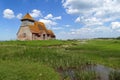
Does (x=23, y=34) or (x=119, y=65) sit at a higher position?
(x=23, y=34)

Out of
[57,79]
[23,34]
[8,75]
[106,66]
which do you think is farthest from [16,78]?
[23,34]

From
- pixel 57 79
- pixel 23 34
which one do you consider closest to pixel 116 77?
pixel 57 79

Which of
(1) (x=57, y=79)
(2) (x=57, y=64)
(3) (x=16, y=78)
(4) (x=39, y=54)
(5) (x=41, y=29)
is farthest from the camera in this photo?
(5) (x=41, y=29)

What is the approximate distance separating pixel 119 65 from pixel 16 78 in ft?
40.4

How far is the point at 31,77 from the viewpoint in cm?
1370

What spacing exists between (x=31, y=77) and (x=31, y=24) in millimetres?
68218

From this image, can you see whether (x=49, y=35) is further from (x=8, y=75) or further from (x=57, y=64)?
(x=8, y=75)

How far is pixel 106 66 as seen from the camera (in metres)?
21.4

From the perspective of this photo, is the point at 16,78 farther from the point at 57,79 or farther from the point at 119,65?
the point at 119,65

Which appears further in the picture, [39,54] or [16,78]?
[39,54]

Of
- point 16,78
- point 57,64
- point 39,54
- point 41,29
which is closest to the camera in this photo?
point 16,78

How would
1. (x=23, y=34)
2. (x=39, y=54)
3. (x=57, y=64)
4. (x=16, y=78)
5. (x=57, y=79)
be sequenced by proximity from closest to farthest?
(x=16, y=78)
(x=57, y=79)
(x=57, y=64)
(x=39, y=54)
(x=23, y=34)

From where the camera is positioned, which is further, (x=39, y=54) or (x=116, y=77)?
(x=39, y=54)

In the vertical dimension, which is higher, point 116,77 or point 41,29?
point 41,29
